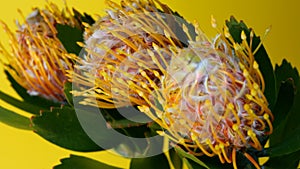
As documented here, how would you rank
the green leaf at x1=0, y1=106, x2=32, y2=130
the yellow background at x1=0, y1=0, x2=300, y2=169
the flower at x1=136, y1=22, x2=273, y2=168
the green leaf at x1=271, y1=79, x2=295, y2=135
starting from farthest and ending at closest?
the yellow background at x1=0, y1=0, x2=300, y2=169
the green leaf at x1=0, y1=106, x2=32, y2=130
the green leaf at x1=271, y1=79, x2=295, y2=135
the flower at x1=136, y1=22, x2=273, y2=168

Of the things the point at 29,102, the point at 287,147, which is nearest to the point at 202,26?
the point at 29,102

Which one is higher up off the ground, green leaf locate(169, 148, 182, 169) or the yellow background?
the yellow background

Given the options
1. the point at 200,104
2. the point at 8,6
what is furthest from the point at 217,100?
the point at 8,6

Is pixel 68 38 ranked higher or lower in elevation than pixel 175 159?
higher

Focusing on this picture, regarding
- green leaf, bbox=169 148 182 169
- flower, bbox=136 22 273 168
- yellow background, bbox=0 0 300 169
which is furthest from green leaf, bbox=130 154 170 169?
yellow background, bbox=0 0 300 169

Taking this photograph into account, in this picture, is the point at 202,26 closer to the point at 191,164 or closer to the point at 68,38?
the point at 68,38

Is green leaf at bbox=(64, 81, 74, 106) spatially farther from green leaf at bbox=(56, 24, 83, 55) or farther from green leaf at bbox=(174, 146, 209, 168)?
green leaf at bbox=(174, 146, 209, 168)

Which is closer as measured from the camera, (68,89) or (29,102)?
(68,89)
